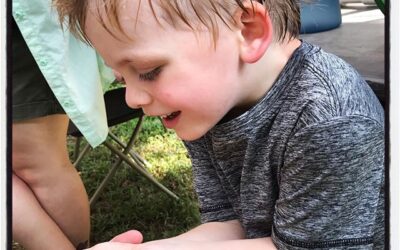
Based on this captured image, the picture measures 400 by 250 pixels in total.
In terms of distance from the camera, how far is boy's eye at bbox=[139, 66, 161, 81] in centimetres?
79

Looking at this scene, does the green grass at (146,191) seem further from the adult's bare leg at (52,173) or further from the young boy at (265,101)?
the young boy at (265,101)

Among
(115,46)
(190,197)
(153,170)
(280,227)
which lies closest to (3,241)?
(115,46)

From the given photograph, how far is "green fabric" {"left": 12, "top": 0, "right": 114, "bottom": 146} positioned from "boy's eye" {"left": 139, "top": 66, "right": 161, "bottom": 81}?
41 cm

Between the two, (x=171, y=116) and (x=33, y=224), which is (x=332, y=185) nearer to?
(x=171, y=116)

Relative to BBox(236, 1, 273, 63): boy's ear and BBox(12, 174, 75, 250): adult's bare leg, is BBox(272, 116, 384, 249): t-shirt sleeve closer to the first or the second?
BBox(236, 1, 273, 63): boy's ear

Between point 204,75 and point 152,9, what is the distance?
11 centimetres

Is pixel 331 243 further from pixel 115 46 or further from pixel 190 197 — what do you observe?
pixel 190 197

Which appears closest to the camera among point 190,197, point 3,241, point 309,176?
point 3,241

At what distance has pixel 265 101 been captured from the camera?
2.81 ft

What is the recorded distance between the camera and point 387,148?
74cm

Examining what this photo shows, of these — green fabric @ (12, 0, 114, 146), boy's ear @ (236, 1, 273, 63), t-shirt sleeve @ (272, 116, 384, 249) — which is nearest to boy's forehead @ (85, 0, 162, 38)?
boy's ear @ (236, 1, 273, 63)

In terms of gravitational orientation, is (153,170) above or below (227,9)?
below

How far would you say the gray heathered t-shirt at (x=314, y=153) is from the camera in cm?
80

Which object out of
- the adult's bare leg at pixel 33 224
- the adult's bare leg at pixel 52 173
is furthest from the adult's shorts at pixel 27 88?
the adult's bare leg at pixel 33 224
